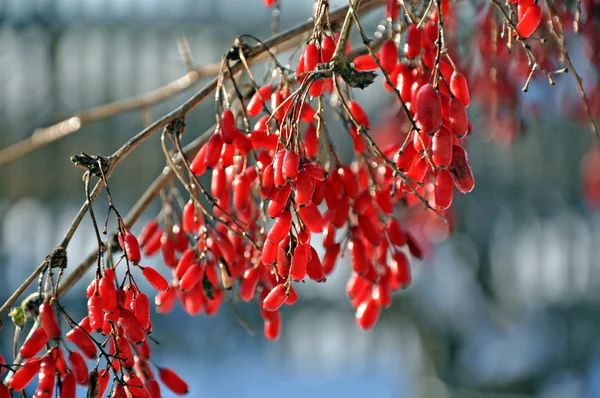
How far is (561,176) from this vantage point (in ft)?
19.8

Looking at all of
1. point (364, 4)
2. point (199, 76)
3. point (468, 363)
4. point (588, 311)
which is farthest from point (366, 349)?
point (364, 4)

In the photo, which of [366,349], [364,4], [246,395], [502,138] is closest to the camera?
[364,4]

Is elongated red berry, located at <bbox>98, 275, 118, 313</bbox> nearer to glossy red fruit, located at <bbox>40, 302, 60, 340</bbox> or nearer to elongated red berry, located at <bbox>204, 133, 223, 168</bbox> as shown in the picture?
glossy red fruit, located at <bbox>40, 302, 60, 340</bbox>

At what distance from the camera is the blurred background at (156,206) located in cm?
590

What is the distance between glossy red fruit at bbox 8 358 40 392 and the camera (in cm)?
91

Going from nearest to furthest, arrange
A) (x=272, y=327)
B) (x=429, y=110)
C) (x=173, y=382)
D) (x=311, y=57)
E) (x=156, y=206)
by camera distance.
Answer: (x=429, y=110) → (x=311, y=57) → (x=173, y=382) → (x=272, y=327) → (x=156, y=206)

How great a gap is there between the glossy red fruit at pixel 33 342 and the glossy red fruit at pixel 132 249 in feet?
0.40

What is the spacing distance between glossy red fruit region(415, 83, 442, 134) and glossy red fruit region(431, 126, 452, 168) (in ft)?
0.06

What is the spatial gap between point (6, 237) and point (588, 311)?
417 centimetres

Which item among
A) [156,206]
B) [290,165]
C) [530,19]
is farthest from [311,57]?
[156,206]

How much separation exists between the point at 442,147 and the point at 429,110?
5 centimetres

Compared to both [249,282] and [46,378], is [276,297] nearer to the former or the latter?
[249,282]

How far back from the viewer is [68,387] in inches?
35.8

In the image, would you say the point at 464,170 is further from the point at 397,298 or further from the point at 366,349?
the point at 366,349
